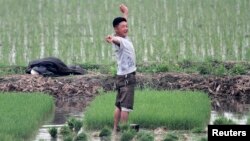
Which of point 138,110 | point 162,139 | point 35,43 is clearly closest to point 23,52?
point 35,43

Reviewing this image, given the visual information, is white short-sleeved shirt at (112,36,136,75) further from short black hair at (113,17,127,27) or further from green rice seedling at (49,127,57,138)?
green rice seedling at (49,127,57,138)

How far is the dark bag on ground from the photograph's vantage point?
1277 cm

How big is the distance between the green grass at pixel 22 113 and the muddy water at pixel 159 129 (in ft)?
0.41

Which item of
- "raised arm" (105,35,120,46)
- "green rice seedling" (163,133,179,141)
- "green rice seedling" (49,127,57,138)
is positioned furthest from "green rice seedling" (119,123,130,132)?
"raised arm" (105,35,120,46)

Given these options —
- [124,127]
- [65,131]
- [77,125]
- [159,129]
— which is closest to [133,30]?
[159,129]

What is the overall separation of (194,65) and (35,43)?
10.9ft

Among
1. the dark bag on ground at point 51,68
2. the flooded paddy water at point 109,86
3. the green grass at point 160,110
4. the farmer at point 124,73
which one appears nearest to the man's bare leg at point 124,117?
the farmer at point 124,73

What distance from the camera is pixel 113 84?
494 inches

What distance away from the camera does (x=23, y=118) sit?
10109 millimetres

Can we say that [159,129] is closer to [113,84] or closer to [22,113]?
[22,113]

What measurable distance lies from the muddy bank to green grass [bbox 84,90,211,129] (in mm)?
635

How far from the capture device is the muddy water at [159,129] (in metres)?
9.68

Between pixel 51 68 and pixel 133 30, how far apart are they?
13.0 ft

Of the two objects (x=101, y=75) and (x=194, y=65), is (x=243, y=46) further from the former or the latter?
(x=101, y=75)
